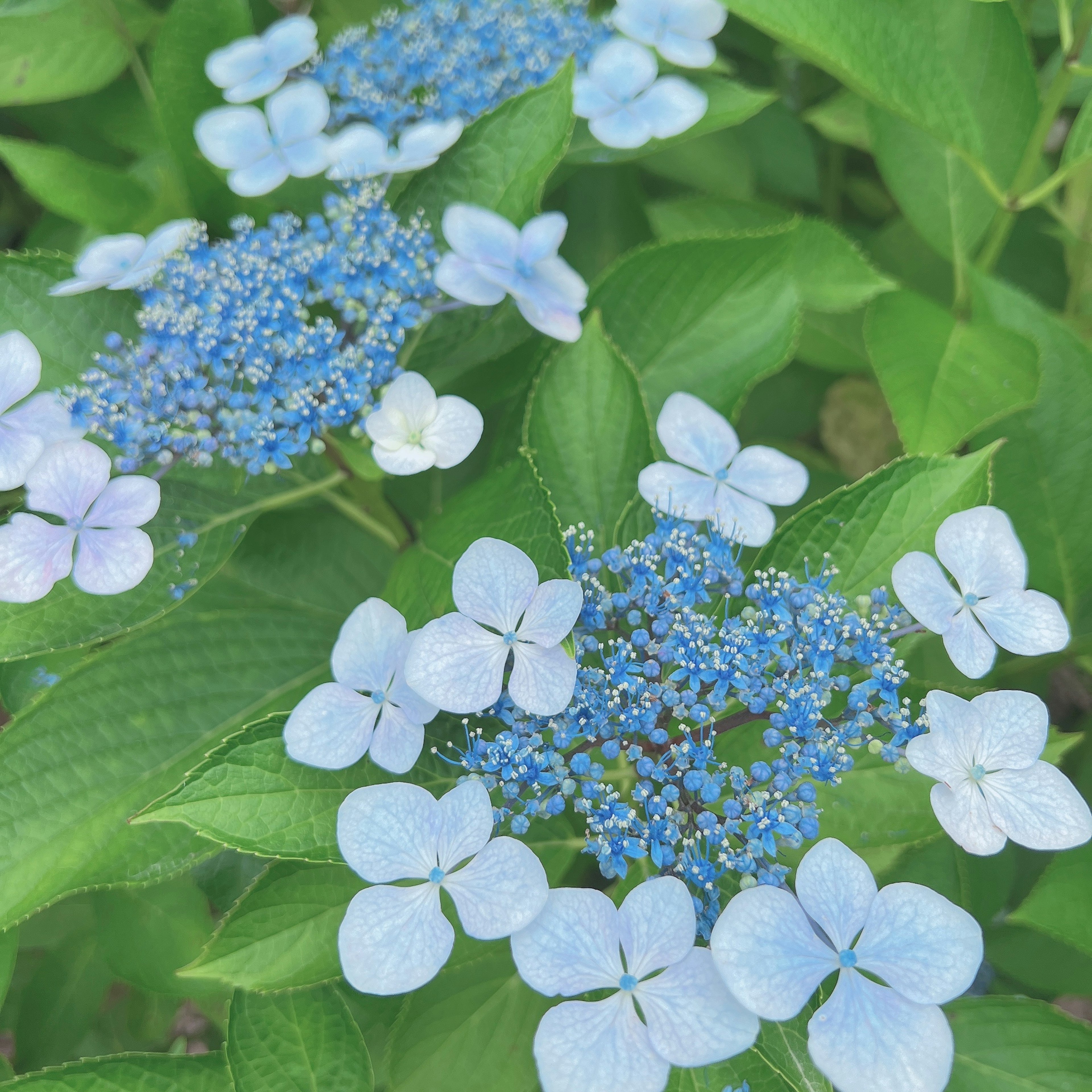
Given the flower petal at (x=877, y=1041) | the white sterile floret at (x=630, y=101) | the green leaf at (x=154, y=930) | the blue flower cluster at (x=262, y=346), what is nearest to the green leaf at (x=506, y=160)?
the blue flower cluster at (x=262, y=346)

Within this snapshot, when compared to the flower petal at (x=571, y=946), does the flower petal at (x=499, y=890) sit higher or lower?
higher

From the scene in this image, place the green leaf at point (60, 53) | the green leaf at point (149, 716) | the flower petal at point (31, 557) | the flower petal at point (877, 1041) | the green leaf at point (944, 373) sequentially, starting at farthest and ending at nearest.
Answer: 1. the green leaf at point (60, 53)
2. the green leaf at point (944, 373)
3. the green leaf at point (149, 716)
4. the flower petal at point (31, 557)
5. the flower petal at point (877, 1041)

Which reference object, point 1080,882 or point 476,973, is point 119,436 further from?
point 1080,882

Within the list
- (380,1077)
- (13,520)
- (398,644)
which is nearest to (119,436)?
(13,520)

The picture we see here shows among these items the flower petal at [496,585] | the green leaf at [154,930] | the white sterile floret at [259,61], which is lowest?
the green leaf at [154,930]

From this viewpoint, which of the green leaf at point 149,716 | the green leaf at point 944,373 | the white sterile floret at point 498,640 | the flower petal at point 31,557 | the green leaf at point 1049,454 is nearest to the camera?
the white sterile floret at point 498,640

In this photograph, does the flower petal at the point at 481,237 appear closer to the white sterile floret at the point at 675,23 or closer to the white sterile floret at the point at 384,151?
the white sterile floret at the point at 384,151

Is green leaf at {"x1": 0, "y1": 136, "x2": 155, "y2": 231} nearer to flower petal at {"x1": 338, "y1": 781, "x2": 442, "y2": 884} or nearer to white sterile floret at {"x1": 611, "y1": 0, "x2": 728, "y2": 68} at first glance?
white sterile floret at {"x1": 611, "y1": 0, "x2": 728, "y2": 68}

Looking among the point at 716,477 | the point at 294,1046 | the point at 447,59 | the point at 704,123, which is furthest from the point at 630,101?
the point at 294,1046
